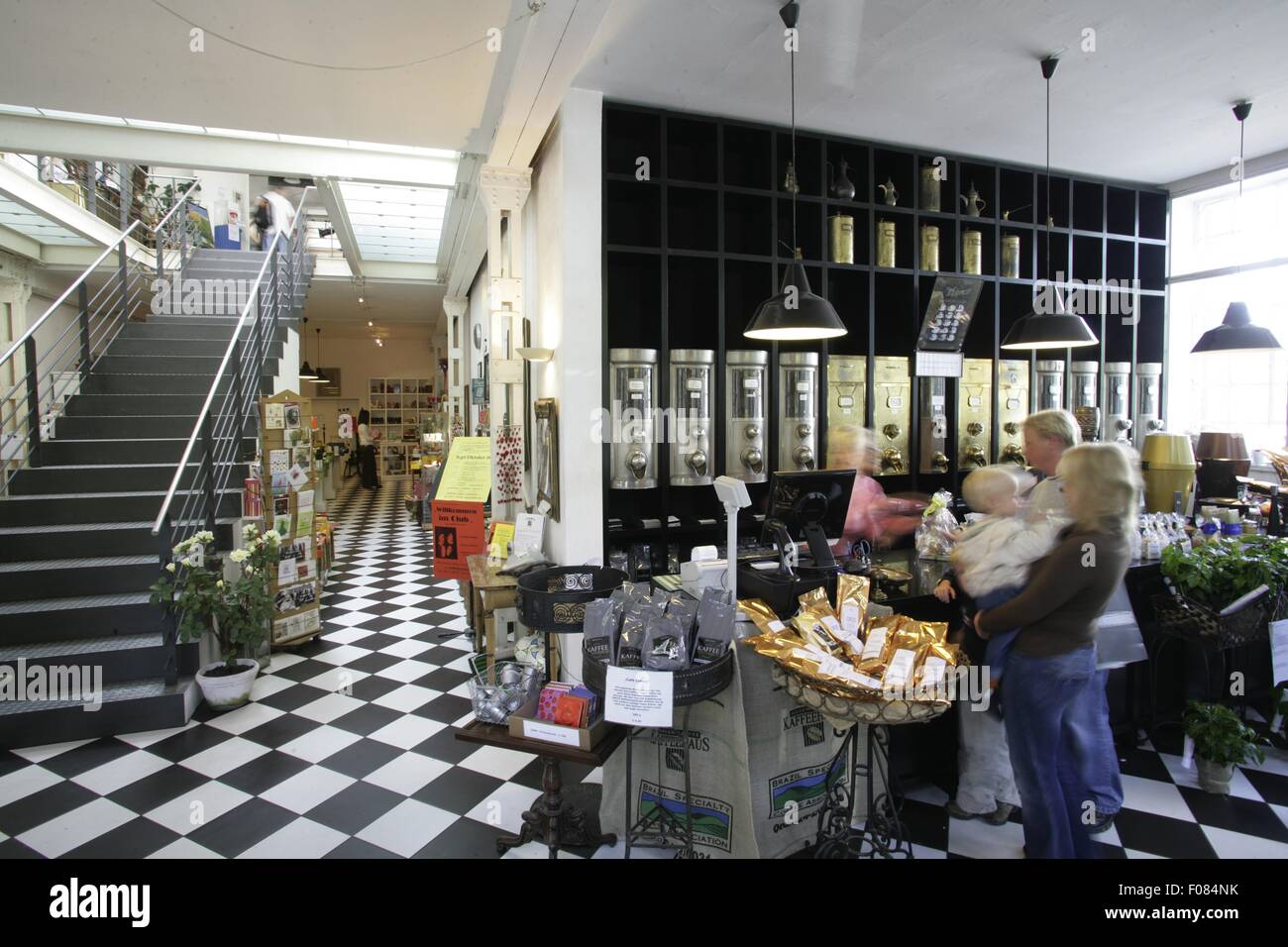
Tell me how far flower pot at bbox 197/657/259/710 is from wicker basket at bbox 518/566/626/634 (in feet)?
7.51

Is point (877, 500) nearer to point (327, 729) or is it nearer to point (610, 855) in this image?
point (610, 855)

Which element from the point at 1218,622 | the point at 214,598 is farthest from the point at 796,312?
the point at 214,598

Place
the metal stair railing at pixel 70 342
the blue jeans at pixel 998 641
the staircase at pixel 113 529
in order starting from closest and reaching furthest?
the blue jeans at pixel 998 641
the staircase at pixel 113 529
the metal stair railing at pixel 70 342

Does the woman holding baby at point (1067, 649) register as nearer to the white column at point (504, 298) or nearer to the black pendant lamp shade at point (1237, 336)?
the black pendant lamp shade at point (1237, 336)

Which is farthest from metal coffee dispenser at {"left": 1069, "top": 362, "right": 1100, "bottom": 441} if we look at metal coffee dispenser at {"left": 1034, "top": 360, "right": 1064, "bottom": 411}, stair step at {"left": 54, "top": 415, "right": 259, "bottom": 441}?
stair step at {"left": 54, "top": 415, "right": 259, "bottom": 441}

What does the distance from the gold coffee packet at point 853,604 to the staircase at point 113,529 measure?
3.70 m

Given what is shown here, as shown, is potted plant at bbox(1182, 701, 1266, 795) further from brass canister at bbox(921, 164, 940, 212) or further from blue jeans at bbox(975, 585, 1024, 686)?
brass canister at bbox(921, 164, 940, 212)

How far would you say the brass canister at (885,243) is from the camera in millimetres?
5086

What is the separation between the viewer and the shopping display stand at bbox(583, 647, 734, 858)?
6.88 feet

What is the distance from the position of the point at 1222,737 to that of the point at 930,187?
13.0 ft

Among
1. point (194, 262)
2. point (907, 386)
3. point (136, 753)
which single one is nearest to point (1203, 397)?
point (907, 386)

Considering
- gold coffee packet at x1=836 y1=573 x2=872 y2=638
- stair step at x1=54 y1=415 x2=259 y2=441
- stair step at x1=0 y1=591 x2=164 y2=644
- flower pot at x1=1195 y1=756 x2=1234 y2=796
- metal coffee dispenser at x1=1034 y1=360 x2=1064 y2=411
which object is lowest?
flower pot at x1=1195 y1=756 x2=1234 y2=796

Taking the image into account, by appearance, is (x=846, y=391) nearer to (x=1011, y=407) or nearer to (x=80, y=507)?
(x=1011, y=407)

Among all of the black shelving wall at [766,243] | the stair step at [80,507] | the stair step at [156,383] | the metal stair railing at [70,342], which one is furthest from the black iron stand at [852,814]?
the stair step at [156,383]
